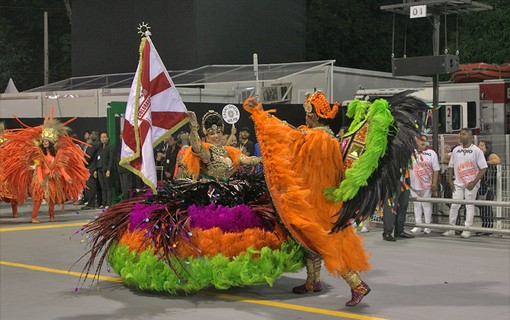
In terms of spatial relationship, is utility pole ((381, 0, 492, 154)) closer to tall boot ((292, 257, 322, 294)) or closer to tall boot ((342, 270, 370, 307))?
tall boot ((292, 257, 322, 294))

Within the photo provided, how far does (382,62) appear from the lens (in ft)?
148

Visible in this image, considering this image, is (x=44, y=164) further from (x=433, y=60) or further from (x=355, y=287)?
(x=355, y=287)

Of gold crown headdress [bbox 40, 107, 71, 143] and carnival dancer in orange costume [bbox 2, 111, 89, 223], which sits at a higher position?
gold crown headdress [bbox 40, 107, 71, 143]

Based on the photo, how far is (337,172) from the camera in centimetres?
888

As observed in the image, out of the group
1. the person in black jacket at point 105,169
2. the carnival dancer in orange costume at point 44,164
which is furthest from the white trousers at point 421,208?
the person in black jacket at point 105,169

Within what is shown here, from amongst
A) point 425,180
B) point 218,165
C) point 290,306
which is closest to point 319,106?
point 218,165

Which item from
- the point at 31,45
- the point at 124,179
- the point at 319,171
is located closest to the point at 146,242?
the point at 319,171

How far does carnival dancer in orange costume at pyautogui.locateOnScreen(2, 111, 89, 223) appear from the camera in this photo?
17.5m

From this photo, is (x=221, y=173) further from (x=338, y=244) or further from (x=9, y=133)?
(x=9, y=133)

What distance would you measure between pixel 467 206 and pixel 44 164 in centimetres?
831

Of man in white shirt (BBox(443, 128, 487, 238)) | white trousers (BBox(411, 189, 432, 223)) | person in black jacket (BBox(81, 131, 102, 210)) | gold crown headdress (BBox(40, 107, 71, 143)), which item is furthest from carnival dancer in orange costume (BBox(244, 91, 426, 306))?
person in black jacket (BBox(81, 131, 102, 210))

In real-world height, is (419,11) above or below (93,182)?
above

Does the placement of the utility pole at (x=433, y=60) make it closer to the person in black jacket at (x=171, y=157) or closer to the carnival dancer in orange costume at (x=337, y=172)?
the person in black jacket at (x=171, y=157)

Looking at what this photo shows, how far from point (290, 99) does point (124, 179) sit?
757cm
